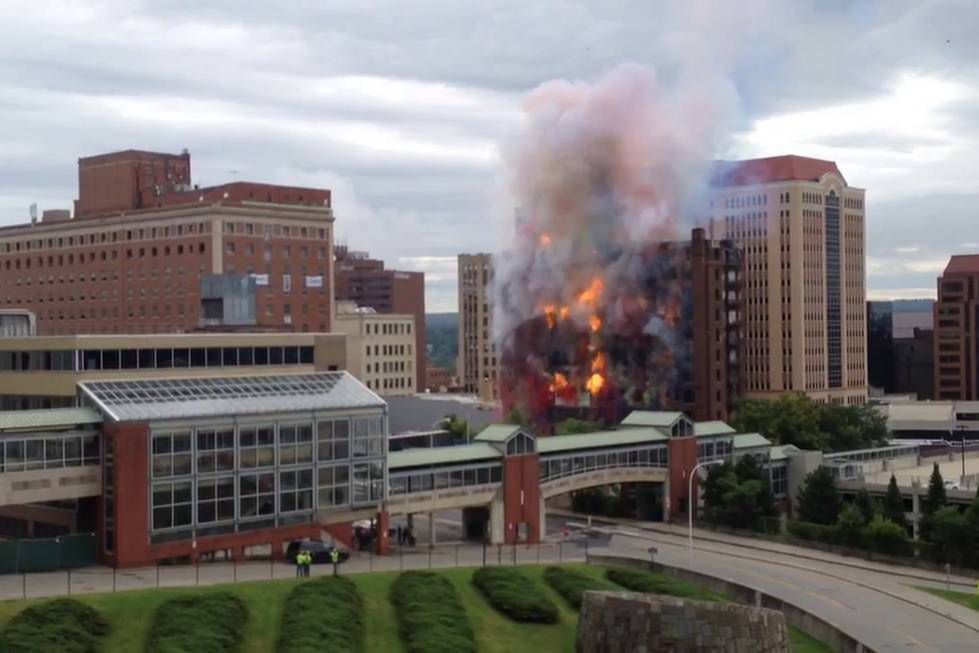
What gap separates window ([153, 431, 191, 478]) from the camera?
66562 millimetres

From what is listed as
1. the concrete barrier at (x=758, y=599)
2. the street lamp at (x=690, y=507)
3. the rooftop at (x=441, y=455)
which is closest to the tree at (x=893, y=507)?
the street lamp at (x=690, y=507)

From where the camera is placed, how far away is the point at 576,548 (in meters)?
84.4

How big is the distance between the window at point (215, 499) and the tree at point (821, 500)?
44538 mm

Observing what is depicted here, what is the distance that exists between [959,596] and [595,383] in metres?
93.8

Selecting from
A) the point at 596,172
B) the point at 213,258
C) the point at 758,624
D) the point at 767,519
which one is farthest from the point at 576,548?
the point at 596,172

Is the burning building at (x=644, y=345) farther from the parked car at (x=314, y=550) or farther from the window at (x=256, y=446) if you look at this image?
the window at (x=256, y=446)

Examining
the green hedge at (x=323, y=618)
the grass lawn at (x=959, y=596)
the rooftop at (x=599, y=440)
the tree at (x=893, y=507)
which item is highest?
the rooftop at (x=599, y=440)

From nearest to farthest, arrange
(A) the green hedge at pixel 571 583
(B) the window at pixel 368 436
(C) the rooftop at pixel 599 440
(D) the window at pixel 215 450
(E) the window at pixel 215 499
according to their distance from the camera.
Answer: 1. (A) the green hedge at pixel 571 583
2. (E) the window at pixel 215 499
3. (D) the window at pixel 215 450
4. (B) the window at pixel 368 436
5. (C) the rooftop at pixel 599 440

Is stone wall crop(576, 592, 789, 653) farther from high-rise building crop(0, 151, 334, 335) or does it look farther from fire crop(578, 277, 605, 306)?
fire crop(578, 277, 605, 306)

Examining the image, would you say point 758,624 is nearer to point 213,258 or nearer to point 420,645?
point 420,645

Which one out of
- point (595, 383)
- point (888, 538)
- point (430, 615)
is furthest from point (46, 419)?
point (595, 383)

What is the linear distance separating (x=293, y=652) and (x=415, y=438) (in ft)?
241

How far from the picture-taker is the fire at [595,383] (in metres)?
165

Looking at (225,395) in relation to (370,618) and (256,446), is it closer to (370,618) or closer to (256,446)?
(256,446)
